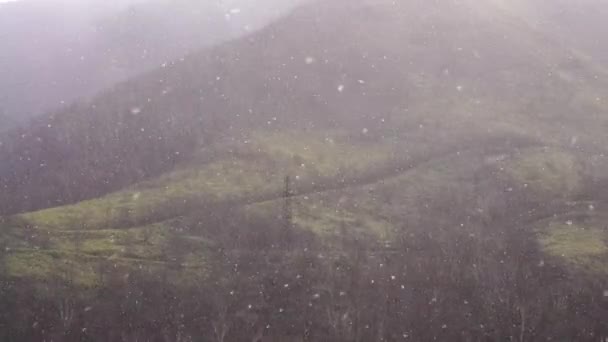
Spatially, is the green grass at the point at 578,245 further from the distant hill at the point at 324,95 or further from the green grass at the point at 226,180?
the green grass at the point at 226,180

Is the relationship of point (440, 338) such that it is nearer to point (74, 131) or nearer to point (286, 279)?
point (286, 279)

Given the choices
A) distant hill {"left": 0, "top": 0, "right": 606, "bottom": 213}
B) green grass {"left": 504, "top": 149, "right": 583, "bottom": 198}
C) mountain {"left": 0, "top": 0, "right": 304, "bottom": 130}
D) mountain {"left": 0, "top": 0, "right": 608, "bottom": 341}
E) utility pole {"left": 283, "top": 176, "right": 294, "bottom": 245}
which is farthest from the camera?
mountain {"left": 0, "top": 0, "right": 304, "bottom": 130}

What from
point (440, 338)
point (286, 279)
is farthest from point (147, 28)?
point (440, 338)

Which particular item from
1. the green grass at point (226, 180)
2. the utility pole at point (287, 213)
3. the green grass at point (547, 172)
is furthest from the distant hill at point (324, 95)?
the utility pole at point (287, 213)

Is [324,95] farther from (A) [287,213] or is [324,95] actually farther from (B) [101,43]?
(B) [101,43]

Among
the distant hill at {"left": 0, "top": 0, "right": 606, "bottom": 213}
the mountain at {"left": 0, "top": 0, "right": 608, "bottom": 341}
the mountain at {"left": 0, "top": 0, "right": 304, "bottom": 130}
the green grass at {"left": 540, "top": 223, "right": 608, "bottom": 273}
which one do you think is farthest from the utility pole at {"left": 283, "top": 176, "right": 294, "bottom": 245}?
the mountain at {"left": 0, "top": 0, "right": 304, "bottom": 130}

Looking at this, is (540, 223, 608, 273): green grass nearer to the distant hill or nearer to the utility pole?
the distant hill

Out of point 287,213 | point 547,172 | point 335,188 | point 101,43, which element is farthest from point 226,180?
point 101,43

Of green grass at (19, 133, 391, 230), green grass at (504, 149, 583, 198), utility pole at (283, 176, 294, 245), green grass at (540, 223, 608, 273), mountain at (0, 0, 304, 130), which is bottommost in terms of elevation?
green grass at (540, 223, 608, 273)
